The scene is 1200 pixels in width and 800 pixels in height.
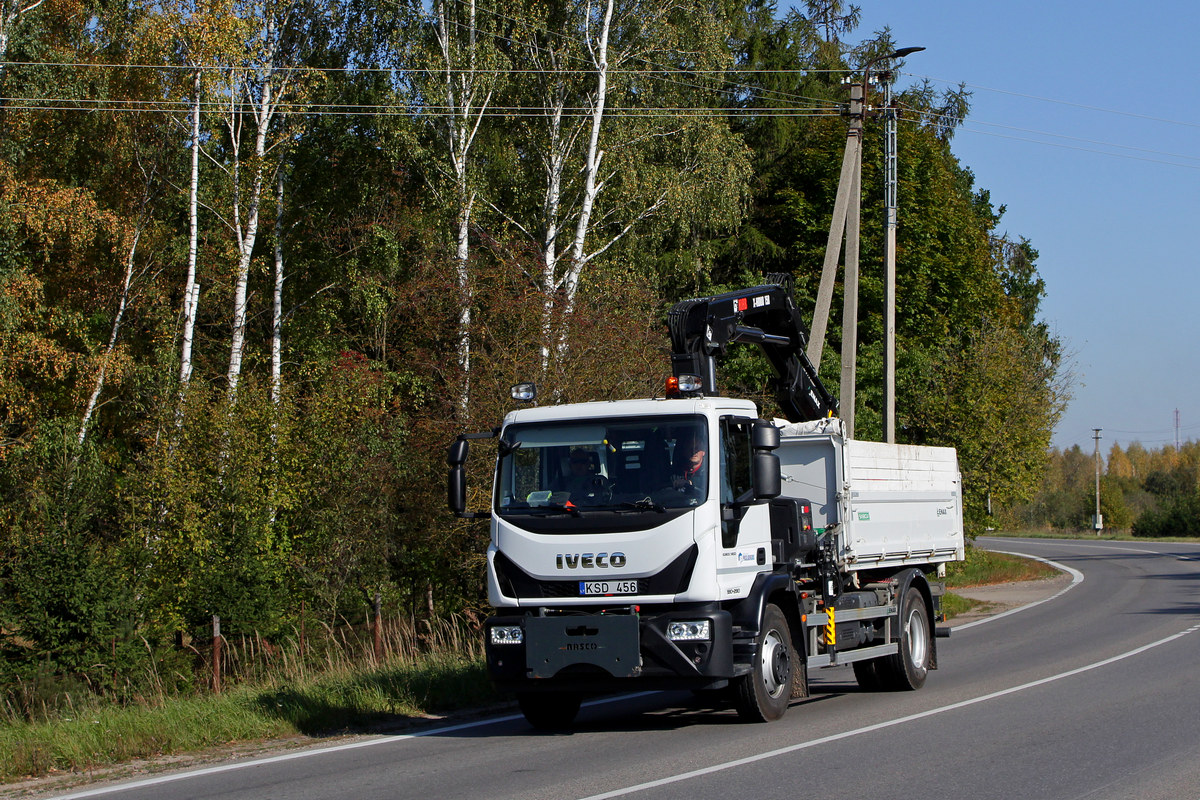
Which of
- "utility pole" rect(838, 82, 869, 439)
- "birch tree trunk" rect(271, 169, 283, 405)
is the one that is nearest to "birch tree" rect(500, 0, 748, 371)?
"birch tree trunk" rect(271, 169, 283, 405)

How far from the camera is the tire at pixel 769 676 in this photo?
10.3 m

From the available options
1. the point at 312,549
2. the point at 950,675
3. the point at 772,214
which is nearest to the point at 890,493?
the point at 950,675

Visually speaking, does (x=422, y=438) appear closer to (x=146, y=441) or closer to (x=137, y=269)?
(x=146, y=441)

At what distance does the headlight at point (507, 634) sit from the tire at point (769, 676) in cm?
186

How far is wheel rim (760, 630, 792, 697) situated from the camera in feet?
34.3

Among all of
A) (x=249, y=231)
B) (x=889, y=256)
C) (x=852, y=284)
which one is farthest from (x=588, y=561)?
(x=249, y=231)

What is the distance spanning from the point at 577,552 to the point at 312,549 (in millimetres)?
13097

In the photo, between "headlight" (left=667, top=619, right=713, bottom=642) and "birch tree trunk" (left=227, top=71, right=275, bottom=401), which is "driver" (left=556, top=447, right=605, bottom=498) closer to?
"headlight" (left=667, top=619, right=713, bottom=642)

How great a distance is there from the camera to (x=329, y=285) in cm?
3000

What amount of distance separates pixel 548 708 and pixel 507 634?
1.13 meters

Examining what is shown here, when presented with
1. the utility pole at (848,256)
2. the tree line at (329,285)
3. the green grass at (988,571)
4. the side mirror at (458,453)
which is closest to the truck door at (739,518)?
the side mirror at (458,453)

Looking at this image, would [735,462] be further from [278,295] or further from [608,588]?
[278,295]

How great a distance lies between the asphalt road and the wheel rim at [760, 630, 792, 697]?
338 mm

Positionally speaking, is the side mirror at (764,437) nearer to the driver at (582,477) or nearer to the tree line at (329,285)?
the driver at (582,477)
